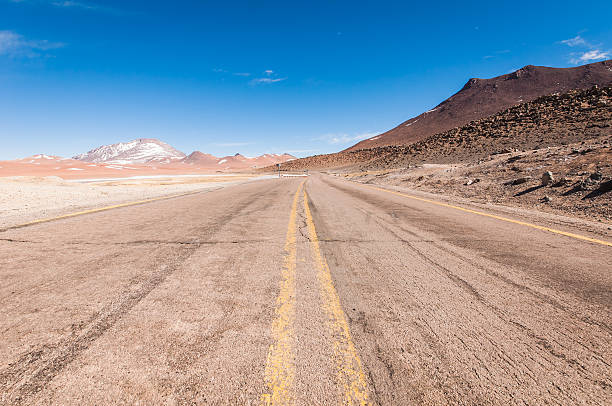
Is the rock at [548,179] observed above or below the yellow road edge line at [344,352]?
above

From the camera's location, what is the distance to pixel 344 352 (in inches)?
62.0

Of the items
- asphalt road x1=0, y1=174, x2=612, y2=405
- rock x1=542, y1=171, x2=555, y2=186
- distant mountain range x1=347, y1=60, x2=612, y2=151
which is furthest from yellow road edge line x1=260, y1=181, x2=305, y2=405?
distant mountain range x1=347, y1=60, x2=612, y2=151

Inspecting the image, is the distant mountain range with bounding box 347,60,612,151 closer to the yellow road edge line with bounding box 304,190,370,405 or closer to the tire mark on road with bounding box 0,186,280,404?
the yellow road edge line with bounding box 304,190,370,405

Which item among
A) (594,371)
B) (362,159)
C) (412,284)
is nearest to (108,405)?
(412,284)

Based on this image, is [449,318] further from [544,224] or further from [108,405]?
[544,224]

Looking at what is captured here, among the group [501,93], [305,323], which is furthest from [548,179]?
[501,93]

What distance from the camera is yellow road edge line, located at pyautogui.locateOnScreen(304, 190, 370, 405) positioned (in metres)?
1.29

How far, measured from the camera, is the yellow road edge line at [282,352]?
128 cm

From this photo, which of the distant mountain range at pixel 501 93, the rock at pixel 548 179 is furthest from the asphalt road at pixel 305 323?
the distant mountain range at pixel 501 93

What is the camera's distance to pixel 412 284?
2555 millimetres

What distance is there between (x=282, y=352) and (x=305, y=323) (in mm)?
343

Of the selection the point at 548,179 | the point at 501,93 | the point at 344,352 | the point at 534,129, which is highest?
the point at 501,93

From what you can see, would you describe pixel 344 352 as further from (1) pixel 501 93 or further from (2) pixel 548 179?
(1) pixel 501 93

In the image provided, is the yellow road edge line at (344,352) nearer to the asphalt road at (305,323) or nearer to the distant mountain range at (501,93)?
the asphalt road at (305,323)
